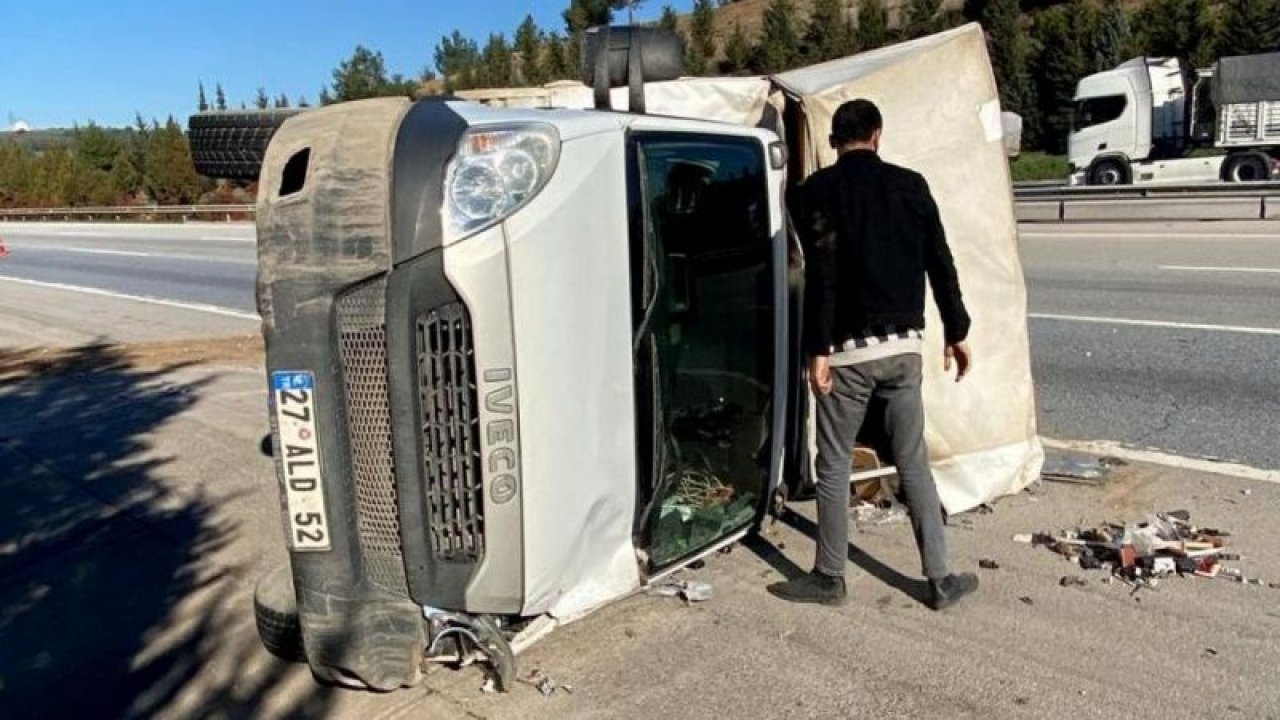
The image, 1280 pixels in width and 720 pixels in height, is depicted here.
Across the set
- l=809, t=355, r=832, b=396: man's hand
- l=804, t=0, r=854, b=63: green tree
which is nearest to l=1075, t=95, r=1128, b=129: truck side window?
l=804, t=0, r=854, b=63: green tree

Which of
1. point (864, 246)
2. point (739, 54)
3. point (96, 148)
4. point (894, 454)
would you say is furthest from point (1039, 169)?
point (96, 148)

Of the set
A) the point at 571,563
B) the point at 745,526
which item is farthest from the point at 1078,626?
the point at 571,563

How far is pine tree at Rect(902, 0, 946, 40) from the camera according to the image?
2137 inches

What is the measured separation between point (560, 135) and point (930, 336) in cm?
238

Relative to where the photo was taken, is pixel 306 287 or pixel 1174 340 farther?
pixel 1174 340

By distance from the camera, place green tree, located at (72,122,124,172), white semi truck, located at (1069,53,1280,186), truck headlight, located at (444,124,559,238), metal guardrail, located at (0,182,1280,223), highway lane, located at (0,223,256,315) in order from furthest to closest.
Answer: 1. green tree, located at (72,122,124,172)
2. white semi truck, located at (1069,53,1280,186)
3. metal guardrail, located at (0,182,1280,223)
4. highway lane, located at (0,223,256,315)
5. truck headlight, located at (444,124,559,238)

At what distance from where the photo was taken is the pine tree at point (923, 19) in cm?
5428

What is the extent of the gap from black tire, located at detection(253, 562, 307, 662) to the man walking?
171 cm

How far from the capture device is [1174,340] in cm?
845

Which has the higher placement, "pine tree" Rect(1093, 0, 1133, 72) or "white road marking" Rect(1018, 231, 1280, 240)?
"pine tree" Rect(1093, 0, 1133, 72)

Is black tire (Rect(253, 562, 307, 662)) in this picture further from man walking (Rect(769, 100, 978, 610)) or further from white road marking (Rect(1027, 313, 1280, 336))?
white road marking (Rect(1027, 313, 1280, 336))

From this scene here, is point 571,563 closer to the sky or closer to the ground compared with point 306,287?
closer to the ground

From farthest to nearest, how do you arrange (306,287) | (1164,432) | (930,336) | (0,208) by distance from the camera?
(0,208), (1164,432), (930,336), (306,287)

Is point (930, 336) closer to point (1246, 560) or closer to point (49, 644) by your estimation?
point (1246, 560)
